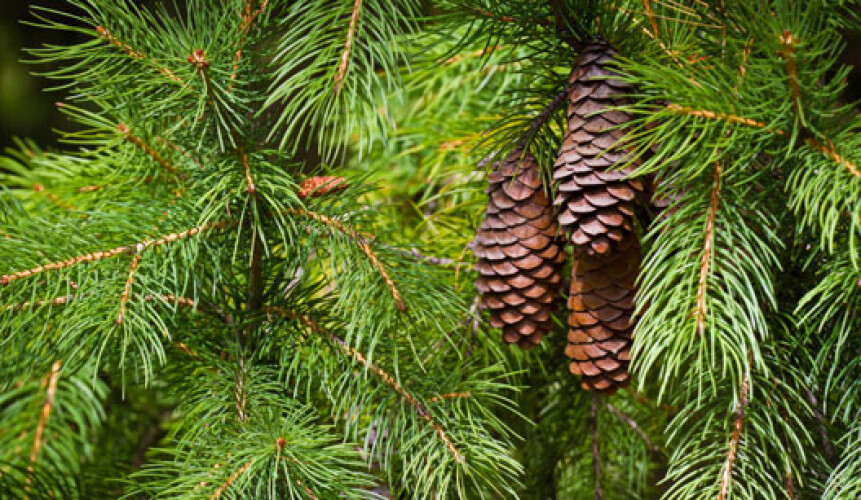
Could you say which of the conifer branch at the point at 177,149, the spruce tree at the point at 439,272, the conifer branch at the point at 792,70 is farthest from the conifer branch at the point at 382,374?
the conifer branch at the point at 792,70

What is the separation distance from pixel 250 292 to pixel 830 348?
13.3 inches

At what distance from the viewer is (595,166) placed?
0.40m

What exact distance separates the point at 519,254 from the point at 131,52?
248mm

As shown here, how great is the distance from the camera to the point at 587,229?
406 millimetres

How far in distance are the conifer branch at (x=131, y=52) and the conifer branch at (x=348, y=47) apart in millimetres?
89

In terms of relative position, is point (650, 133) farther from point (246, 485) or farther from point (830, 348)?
point (246, 485)

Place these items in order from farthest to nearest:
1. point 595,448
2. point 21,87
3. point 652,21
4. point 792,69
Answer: point 21,87 < point 595,448 < point 652,21 < point 792,69

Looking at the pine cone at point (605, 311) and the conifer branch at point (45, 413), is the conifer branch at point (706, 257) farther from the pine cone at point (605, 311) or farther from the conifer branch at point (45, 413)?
the conifer branch at point (45, 413)

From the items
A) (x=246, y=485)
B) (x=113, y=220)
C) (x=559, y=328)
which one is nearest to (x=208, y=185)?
(x=113, y=220)

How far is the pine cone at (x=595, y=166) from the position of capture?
402 millimetres

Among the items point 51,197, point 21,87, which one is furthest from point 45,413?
point 21,87

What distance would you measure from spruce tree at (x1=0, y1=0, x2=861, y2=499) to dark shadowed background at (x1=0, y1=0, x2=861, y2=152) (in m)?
0.85

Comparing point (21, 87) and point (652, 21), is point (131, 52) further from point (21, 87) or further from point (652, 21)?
point (21, 87)

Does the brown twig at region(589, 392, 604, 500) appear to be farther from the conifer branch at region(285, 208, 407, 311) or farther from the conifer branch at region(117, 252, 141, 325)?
the conifer branch at region(117, 252, 141, 325)
